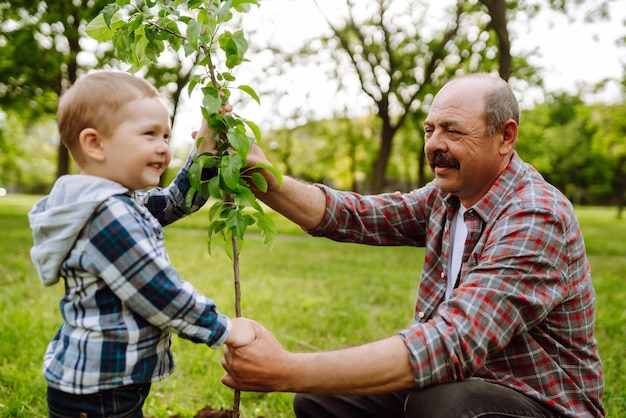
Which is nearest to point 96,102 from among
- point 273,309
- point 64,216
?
point 64,216

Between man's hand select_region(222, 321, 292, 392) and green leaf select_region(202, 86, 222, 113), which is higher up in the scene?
green leaf select_region(202, 86, 222, 113)

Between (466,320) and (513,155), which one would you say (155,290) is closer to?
(466,320)

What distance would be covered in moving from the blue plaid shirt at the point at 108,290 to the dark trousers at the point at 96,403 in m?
0.06

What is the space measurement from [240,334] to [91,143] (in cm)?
87

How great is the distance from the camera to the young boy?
1.85 m

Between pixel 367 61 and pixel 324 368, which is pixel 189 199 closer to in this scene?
pixel 324 368

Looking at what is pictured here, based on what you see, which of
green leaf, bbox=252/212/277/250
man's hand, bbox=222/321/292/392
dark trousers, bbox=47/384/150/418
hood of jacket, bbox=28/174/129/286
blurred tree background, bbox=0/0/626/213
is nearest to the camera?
hood of jacket, bbox=28/174/129/286

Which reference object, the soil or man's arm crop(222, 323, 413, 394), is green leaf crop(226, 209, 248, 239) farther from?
the soil

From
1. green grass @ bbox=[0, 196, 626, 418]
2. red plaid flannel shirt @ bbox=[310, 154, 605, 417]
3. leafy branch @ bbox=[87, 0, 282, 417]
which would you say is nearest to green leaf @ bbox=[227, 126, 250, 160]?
leafy branch @ bbox=[87, 0, 282, 417]

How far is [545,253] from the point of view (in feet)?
7.23

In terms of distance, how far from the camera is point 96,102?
73.5 inches

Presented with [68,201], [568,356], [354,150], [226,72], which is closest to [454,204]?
[568,356]

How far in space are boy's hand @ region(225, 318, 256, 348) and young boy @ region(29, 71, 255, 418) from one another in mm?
43

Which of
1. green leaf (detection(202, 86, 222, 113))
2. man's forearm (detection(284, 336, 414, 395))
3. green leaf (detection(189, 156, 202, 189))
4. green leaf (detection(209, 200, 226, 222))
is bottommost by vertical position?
man's forearm (detection(284, 336, 414, 395))
